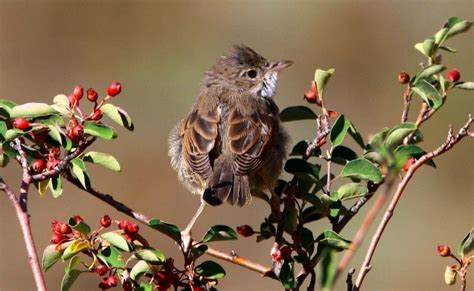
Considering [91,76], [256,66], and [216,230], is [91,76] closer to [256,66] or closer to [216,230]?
[256,66]

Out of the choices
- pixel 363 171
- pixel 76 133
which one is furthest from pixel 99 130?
pixel 363 171

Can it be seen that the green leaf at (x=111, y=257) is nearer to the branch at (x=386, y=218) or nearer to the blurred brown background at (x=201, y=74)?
the branch at (x=386, y=218)

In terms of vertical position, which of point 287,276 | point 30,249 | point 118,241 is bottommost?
point 287,276

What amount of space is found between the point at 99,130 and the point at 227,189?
5.32ft

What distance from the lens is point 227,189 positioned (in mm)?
4641

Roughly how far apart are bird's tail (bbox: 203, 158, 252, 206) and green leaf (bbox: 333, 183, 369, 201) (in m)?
1.21

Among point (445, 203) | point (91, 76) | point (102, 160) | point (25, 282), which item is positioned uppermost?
point (102, 160)

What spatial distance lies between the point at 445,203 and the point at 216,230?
7.77 m

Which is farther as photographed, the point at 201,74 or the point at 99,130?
the point at 201,74

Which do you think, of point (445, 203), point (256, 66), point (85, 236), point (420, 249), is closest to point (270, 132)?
point (256, 66)

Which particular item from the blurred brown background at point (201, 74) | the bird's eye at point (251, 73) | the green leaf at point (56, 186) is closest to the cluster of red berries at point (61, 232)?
the green leaf at point (56, 186)

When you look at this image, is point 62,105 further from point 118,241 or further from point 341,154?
point 341,154

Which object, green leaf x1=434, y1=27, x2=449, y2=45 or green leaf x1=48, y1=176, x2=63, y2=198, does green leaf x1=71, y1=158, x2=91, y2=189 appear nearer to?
green leaf x1=48, y1=176, x2=63, y2=198

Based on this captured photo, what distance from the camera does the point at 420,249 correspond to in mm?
9906
